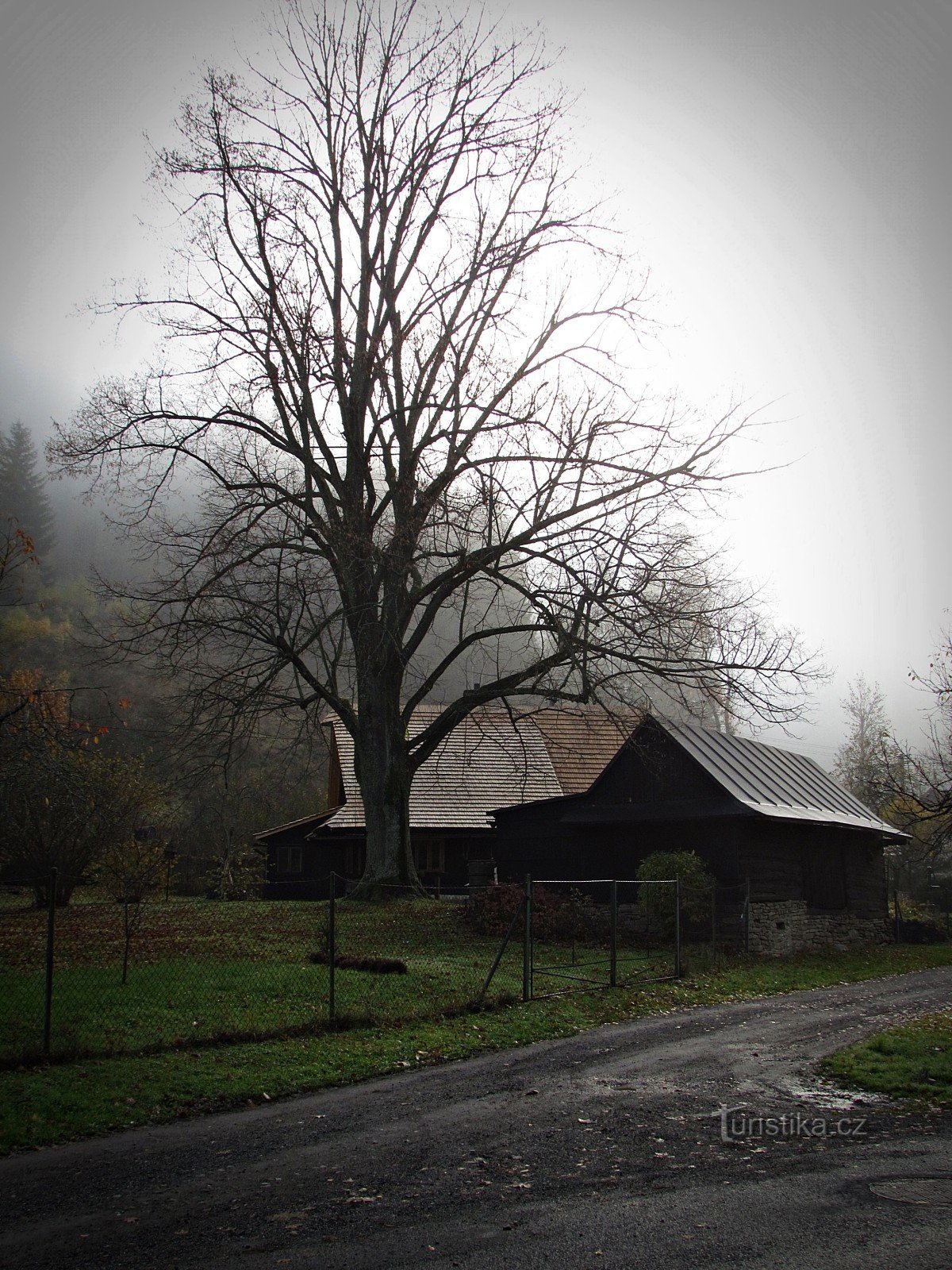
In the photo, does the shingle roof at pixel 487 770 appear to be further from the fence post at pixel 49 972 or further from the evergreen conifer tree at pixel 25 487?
the evergreen conifer tree at pixel 25 487

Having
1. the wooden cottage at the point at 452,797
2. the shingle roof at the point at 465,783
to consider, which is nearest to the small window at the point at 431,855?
the wooden cottage at the point at 452,797

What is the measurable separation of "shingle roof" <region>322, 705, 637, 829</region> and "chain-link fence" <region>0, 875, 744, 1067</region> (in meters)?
8.31

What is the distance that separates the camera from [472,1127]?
7633mm

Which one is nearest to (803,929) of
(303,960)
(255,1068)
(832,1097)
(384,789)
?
(384,789)

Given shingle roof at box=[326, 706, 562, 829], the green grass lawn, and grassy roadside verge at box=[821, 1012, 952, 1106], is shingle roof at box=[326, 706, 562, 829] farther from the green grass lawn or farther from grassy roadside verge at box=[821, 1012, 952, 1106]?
grassy roadside verge at box=[821, 1012, 952, 1106]

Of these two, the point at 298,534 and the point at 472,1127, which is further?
the point at 298,534

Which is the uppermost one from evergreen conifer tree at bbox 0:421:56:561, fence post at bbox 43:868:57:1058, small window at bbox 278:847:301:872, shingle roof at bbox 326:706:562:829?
evergreen conifer tree at bbox 0:421:56:561

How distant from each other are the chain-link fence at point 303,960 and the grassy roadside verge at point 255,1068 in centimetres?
44

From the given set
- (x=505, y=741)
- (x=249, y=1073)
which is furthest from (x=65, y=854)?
(x=249, y=1073)

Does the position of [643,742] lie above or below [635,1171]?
above

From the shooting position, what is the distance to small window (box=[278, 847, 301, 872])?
36.7 m

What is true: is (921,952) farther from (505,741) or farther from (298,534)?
(298,534)

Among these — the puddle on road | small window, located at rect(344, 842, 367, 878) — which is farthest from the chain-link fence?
small window, located at rect(344, 842, 367, 878)

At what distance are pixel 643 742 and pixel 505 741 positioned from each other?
11.4 metres
